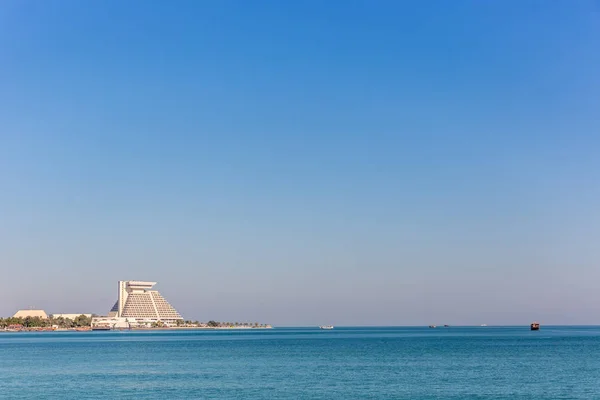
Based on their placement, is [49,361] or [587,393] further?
[49,361]

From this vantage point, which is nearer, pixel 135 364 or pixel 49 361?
pixel 135 364

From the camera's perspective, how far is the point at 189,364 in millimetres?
79875

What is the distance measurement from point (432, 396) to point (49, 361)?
53850mm

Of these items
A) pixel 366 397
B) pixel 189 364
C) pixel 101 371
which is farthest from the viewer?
pixel 189 364

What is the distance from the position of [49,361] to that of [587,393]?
2425 inches

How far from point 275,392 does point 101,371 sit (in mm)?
25666

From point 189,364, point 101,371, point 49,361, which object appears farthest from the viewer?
point 49,361

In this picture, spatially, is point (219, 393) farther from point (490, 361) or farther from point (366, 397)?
point (490, 361)

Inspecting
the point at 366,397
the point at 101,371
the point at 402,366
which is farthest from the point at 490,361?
the point at 101,371

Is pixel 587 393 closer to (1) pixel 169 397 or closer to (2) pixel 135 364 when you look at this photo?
(1) pixel 169 397

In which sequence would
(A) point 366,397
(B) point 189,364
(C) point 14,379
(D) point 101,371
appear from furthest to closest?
1. (B) point 189,364
2. (D) point 101,371
3. (C) point 14,379
4. (A) point 366,397

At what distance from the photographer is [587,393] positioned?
168 feet

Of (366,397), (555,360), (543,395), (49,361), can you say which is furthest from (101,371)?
(555,360)

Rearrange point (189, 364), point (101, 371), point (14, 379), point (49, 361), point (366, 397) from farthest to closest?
point (49, 361), point (189, 364), point (101, 371), point (14, 379), point (366, 397)
